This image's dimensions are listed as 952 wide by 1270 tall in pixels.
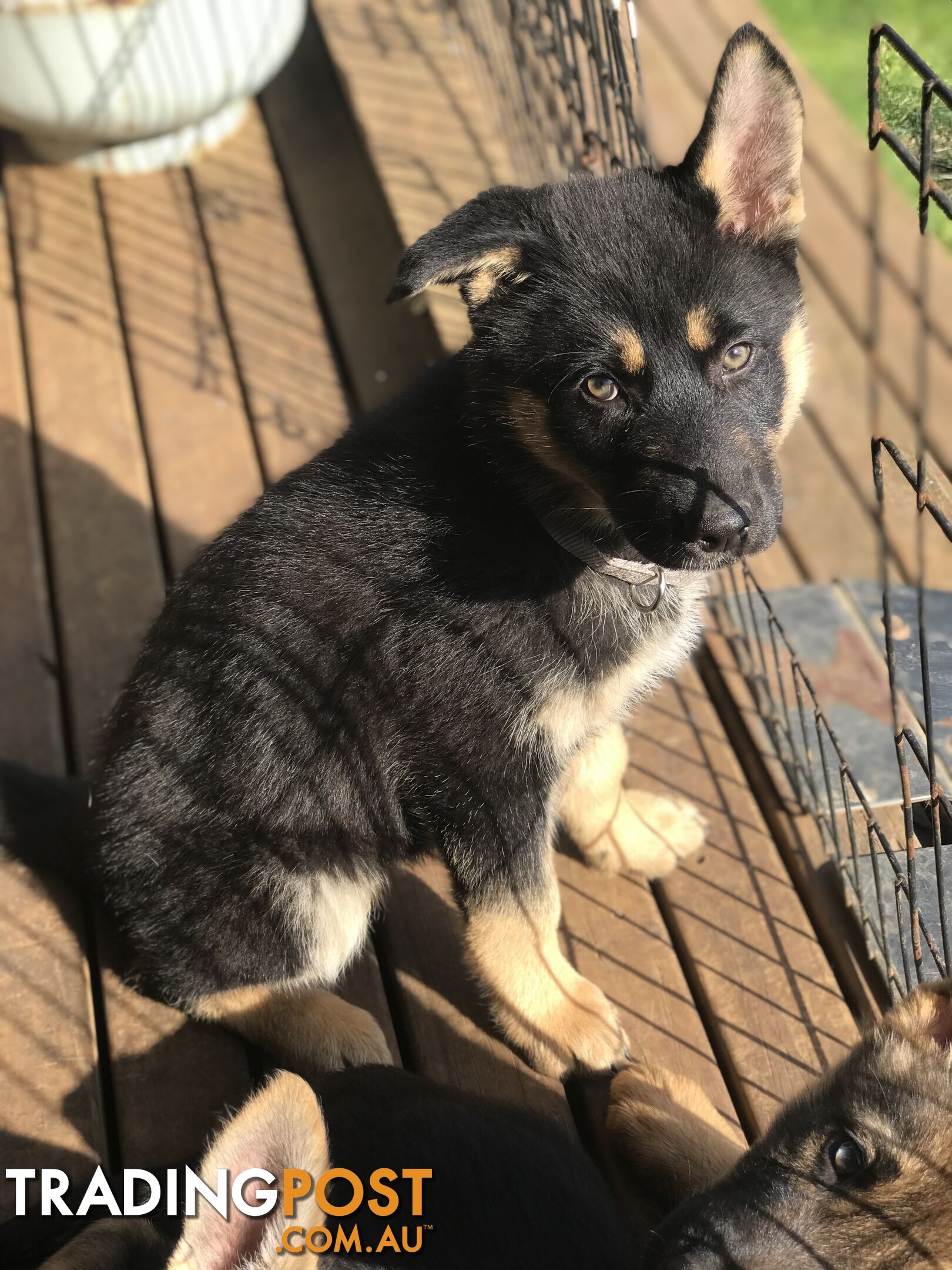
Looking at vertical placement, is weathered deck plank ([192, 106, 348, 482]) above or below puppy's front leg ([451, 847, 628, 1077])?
above

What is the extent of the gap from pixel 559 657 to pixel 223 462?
171cm

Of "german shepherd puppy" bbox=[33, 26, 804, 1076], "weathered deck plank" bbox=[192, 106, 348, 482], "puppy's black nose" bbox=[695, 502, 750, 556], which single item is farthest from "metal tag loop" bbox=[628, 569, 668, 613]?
"weathered deck plank" bbox=[192, 106, 348, 482]

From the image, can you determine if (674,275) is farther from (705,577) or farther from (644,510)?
(705,577)

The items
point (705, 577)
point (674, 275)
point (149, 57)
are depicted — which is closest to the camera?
point (674, 275)

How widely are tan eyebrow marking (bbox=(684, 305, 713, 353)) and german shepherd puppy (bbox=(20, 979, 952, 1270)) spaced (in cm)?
101

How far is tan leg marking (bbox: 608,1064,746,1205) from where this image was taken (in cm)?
212

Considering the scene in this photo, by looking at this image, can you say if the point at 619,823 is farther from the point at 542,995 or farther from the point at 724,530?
the point at 724,530

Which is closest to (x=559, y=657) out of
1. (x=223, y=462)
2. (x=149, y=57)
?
(x=223, y=462)

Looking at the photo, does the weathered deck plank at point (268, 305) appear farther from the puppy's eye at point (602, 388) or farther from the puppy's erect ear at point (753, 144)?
the puppy's erect ear at point (753, 144)

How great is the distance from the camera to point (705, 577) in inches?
97.5

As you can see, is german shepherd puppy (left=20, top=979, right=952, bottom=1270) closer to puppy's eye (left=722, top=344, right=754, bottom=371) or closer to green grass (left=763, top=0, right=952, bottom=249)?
puppy's eye (left=722, top=344, right=754, bottom=371)

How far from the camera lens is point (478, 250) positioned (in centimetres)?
195

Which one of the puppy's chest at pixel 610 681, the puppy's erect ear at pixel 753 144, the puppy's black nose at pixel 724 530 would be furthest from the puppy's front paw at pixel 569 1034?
the puppy's erect ear at pixel 753 144

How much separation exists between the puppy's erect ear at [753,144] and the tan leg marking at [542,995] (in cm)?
118
